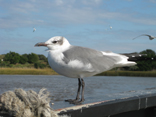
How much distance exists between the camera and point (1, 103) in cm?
176

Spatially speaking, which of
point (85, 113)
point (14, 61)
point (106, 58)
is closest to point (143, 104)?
point (106, 58)

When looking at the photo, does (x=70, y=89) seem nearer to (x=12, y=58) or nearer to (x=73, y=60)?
(x=73, y=60)

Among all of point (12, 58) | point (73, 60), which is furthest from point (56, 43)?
point (12, 58)

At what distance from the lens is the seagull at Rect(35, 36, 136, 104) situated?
288 cm

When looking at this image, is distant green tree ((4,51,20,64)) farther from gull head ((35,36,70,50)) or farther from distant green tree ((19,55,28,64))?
gull head ((35,36,70,50))

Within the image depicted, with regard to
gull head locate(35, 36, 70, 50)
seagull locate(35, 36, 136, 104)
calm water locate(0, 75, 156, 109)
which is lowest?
calm water locate(0, 75, 156, 109)

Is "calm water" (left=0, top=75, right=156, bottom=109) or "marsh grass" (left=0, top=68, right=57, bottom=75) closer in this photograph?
"calm water" (left=0, top=75, right=156, bottom=109)

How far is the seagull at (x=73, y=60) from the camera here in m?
2.88

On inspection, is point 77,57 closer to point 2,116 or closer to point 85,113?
point 85,113

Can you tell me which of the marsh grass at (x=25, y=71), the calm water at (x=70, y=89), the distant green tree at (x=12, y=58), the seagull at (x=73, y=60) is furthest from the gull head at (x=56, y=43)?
the distant green tree at (x=12, y=58)

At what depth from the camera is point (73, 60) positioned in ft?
9.53

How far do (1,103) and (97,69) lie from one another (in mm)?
1671

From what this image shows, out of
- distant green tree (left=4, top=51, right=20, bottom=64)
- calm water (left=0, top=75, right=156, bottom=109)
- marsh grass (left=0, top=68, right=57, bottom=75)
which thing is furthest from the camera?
distant green tree (left=4, top=51, right=20, bottom=64)

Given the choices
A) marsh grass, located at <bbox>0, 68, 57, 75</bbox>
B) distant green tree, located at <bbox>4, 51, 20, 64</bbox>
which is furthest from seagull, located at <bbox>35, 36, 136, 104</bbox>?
distant green tree, located at <bbox>4, 51, 20, 64</bbox>
